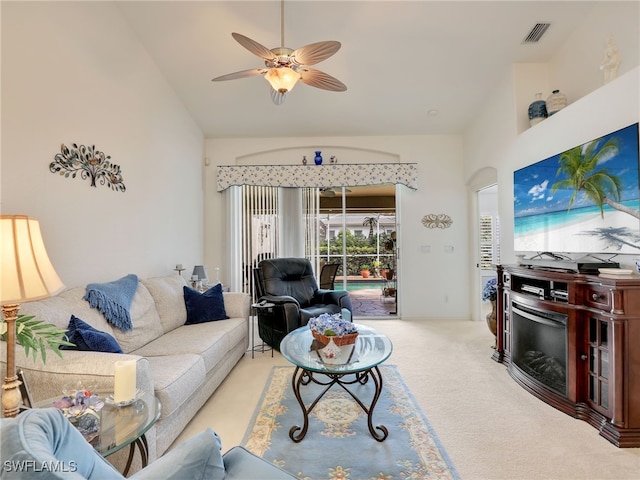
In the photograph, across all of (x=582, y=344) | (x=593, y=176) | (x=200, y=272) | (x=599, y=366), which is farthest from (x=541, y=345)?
(x=200, y=272)

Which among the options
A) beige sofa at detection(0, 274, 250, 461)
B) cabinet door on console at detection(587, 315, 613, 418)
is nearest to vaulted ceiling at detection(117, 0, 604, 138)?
beige sofa at detection(0, 274, 250, 461)

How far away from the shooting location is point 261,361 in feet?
10.6

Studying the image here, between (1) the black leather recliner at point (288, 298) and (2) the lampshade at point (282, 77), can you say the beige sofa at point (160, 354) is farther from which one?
(2) the lampshade at point (282, 77)

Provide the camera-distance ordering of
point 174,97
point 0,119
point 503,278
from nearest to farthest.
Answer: point 0,119
point 503,278
point 174,97

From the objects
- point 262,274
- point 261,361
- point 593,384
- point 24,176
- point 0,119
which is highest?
point 0,119

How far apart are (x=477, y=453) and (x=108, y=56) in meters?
4.27

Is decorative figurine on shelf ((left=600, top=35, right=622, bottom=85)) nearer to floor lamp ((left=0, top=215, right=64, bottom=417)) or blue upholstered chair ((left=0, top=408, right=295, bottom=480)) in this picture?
blue upholstered chair ((left=0, top=408, right=295, bottom=480))

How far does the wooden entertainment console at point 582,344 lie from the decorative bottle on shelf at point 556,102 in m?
1.62

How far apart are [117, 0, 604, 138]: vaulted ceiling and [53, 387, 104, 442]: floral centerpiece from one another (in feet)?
10.9

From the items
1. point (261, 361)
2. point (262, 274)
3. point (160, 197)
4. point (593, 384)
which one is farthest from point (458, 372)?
point (160, 197)

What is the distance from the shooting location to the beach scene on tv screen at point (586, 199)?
2.12 meters

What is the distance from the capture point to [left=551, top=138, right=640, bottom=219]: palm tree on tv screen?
87.0 inches

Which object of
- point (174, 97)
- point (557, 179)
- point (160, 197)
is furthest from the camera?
point (174, 97)

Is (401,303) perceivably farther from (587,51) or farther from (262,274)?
(587,51)
